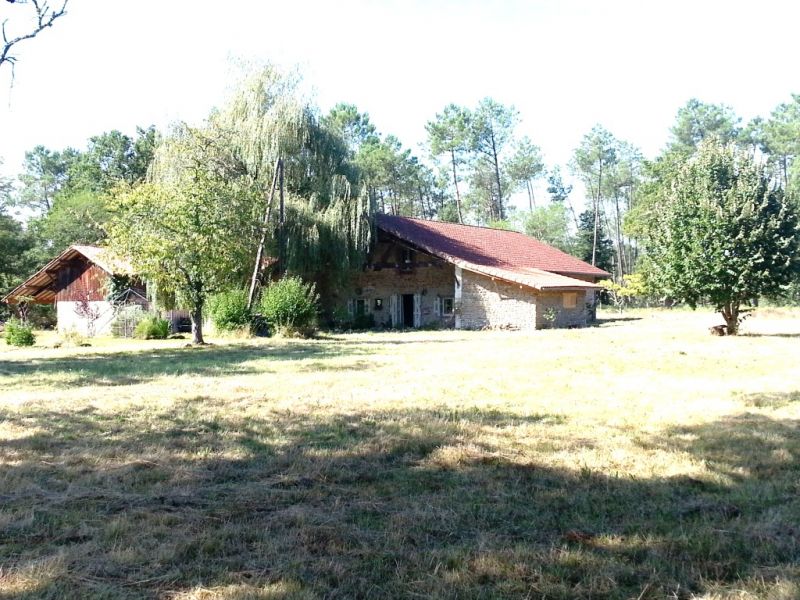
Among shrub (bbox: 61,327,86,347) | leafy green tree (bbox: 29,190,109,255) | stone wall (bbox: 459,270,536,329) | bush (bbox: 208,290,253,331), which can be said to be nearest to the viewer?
shrub (bbox: 61,327,86,347)

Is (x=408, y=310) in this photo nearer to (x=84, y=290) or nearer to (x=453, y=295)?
(x=453, y=295)

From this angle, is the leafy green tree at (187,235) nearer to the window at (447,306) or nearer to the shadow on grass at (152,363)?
the shadow on grass at (152,363)

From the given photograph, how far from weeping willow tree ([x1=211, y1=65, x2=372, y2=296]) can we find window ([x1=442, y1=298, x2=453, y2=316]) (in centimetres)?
504

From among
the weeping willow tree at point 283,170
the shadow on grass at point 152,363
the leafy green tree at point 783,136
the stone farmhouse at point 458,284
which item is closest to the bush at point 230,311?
the weeping willow tree at point 283,170

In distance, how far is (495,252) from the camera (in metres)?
34.9

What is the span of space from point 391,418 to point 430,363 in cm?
669

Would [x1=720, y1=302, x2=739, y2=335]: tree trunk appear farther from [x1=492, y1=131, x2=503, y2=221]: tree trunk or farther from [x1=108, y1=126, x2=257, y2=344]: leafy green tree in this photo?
[x1=492, y1=131, x2=503, y2=221]: tree trunk

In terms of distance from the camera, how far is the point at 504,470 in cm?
531

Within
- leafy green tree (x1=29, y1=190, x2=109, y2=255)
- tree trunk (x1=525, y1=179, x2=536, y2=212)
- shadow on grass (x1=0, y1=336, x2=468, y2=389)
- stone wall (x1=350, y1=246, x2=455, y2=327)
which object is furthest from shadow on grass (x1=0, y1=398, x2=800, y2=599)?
tree trunk (x1=525, y1=179, x2=536, y2=212)

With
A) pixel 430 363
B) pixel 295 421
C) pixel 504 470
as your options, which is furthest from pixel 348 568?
pixel 430 363

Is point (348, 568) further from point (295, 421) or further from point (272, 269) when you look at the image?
point (272, 269)

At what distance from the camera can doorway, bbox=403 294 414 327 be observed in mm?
33312

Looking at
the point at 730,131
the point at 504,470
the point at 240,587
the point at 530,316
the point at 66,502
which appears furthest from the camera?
the point at 730,131

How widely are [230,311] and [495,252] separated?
51.1 feet
